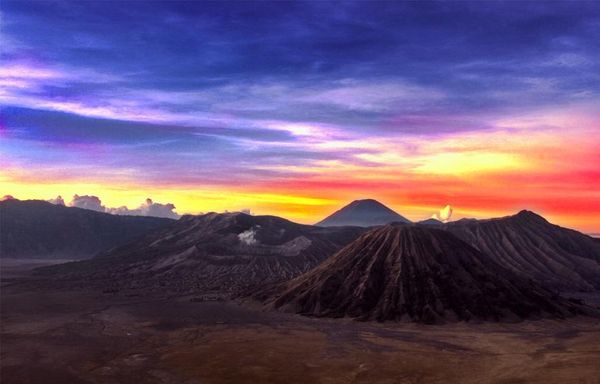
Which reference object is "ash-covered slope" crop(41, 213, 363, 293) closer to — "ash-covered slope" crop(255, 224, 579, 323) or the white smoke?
the white smoke

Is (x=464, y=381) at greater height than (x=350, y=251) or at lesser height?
lesser

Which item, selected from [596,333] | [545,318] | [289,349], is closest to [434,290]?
[545,318]

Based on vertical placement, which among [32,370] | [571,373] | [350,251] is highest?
[350,251]

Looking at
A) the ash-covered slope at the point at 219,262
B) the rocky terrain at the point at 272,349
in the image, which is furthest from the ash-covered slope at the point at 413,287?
the ash-covered slope at the point at 219,262

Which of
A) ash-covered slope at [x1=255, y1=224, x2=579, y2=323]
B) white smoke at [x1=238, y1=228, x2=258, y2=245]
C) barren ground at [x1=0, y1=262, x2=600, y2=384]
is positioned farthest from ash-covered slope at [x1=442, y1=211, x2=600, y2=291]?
white smoke at [x1=238, y1=228, x2=258, y2=245]

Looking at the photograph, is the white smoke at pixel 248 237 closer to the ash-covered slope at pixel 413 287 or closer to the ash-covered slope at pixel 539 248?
the ash-covered slope at pixel 539 248

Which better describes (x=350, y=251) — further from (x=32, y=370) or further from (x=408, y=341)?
(x=32, y=370)
